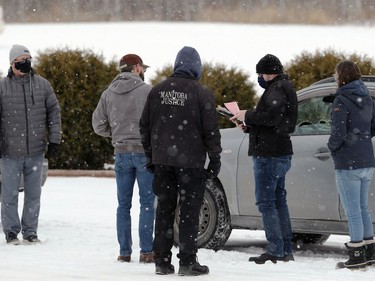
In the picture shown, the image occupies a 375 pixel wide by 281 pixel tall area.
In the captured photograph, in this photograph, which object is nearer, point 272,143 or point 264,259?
point 272,143

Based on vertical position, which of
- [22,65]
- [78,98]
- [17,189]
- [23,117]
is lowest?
[17,189]

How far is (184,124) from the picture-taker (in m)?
8.92

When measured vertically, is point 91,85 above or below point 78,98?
above

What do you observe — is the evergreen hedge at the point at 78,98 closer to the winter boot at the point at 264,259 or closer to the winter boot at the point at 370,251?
the winter boot at the point at 264,259

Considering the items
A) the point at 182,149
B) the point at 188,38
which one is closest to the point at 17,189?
the point at 182,149

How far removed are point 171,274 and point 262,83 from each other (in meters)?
2.04

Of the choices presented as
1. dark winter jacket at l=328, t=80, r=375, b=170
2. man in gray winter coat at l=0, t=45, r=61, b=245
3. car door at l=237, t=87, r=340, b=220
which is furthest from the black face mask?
dark winter jacket at l=328, t=80, r=375, b=170

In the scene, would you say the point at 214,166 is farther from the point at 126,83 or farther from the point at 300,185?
the point at 300,185

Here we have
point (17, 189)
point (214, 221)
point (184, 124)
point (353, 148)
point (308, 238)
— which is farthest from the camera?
point (308, 238)

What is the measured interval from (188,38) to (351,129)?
34771 millimetres

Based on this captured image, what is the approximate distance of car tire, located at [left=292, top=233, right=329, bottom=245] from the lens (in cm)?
1180

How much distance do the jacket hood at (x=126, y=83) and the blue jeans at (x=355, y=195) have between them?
1.89 metres

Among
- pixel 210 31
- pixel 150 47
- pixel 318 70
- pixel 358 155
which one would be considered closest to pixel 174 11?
pixel 210 31

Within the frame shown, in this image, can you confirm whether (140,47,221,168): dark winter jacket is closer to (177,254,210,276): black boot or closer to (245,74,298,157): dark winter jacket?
(177,254,210,276): black boot
